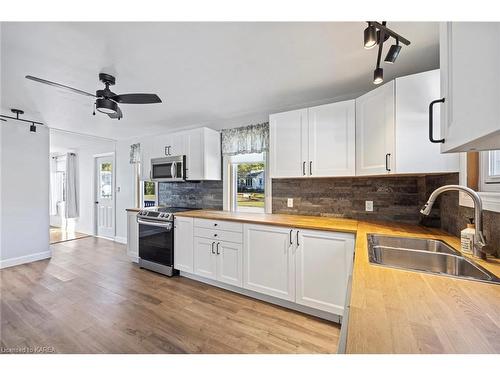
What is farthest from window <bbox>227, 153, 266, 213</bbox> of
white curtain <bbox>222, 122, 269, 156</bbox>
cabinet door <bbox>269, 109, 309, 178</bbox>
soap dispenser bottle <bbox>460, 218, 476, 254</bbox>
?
soap dispenser bottle <bbox>460, 218, 476, 254</bbox>

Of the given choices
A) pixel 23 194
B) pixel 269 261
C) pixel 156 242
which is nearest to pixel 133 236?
pixel 156 242

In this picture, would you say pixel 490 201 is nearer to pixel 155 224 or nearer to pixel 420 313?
pixel 420 313

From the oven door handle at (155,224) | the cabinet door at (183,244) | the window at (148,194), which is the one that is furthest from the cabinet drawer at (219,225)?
the window at (148,194)

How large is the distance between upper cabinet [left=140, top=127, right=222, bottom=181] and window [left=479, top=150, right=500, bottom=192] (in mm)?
2759

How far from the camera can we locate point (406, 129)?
177cm

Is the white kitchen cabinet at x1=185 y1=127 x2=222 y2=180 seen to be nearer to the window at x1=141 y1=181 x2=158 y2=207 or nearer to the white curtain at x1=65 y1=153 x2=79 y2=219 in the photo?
the window at x1=141 y1=181 x2=158 y2=207

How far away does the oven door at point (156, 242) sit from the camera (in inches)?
117

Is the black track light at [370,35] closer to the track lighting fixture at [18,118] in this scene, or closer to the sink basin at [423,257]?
the sink basin at [423,257]

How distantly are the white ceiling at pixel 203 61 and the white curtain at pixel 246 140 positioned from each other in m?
0.30

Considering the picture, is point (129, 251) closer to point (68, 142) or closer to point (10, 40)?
point (10, 40)

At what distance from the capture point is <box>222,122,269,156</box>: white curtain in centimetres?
300

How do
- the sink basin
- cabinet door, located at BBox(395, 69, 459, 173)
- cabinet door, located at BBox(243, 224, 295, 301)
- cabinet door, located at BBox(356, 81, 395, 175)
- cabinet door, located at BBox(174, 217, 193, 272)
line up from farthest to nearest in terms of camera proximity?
cabinet door, located at BBox(174, 217, 193, 272)
cabinet door, located at BBox(243, 224, 295, 301)
cabinet door, located at BBox(356, 81, 395, 175)
cabinet door, located at BBox(395, 69, 459, 173)
the sink basin

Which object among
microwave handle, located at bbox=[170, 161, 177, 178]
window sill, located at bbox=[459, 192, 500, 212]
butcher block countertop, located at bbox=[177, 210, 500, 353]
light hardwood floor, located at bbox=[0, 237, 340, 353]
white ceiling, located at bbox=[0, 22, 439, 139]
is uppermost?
white ceiling, located at bbox=[0, 22, 439, 139]

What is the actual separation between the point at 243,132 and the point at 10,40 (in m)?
2.27
